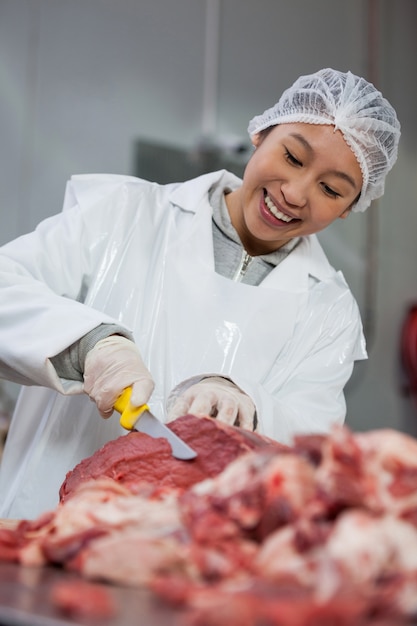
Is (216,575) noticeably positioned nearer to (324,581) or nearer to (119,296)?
(324,581)

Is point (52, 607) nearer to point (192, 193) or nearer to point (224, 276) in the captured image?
point (224, 276)

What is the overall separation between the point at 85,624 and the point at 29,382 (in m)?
1.04

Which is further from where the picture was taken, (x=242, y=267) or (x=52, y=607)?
(x=242, y=267)

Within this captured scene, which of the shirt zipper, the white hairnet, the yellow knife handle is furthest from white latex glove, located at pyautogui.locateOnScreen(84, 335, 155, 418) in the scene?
the white hairnet

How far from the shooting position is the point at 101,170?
11.6ft

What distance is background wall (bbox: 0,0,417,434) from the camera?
3.50 meters

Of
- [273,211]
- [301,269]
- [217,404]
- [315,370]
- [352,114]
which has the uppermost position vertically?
[352,114]

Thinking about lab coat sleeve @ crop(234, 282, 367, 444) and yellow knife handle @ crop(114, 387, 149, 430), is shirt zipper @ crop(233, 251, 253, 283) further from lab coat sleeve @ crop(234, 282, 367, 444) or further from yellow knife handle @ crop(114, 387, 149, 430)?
yellow knife handle @ crop(114, 387, 149, 430)

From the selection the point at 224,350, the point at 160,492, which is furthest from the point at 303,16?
the point at 160,492

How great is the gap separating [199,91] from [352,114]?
6.33ft

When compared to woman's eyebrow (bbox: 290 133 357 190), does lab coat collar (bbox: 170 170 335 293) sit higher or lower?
lower

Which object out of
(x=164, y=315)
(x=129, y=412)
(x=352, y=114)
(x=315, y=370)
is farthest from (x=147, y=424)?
(x=352, y=114)

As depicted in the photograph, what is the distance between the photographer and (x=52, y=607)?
0.79 m

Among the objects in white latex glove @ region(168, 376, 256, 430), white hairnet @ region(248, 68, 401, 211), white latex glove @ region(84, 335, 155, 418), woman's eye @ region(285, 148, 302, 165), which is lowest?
white latex glove @ region(168, 376, 256, 430)
